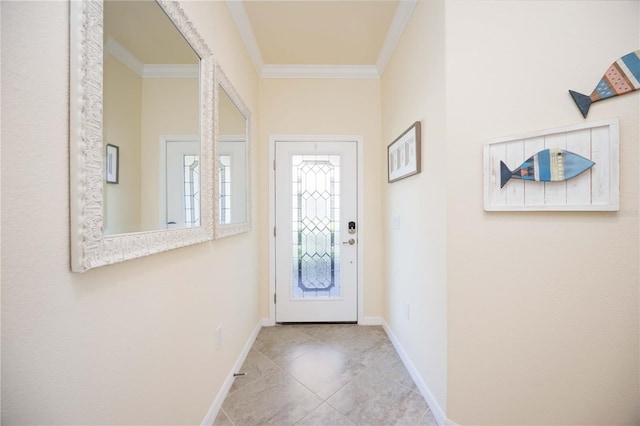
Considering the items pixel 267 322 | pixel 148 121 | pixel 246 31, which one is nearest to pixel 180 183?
pixel 148 121

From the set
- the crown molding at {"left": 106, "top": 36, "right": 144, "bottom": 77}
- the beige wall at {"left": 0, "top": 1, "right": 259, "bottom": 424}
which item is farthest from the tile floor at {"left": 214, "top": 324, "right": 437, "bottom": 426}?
the crown molding at {"left": 106, "top": 36, "right": 144, "bottom": 77}

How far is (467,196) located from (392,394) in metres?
1.41

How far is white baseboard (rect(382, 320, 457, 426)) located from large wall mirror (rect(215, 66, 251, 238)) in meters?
1.66

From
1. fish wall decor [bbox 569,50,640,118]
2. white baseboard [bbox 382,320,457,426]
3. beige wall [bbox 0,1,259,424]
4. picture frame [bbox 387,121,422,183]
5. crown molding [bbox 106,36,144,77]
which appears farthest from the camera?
picture frame [bbox 387,121,422,183]

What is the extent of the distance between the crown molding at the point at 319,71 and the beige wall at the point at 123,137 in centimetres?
214

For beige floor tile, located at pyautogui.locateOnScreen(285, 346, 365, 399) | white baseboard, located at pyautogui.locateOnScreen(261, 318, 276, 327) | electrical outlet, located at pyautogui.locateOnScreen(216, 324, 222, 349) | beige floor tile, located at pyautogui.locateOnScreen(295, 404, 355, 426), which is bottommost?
beige floor tile, located at pyautogui.locateOnScreen(295, 404, 355, 426)

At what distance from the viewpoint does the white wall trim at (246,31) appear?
73.4 inches

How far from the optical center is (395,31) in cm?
215

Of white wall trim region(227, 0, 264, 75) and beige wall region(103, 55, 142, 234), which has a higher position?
white wall trim region(227, 0, 264, 75)

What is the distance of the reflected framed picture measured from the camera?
750 mm

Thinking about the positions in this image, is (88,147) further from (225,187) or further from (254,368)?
(254,368)

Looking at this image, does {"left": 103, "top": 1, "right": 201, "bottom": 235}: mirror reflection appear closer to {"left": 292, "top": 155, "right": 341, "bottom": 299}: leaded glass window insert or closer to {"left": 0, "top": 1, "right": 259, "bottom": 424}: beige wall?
{"left": 0, "top": 1, "right": 259, "bottom": 424}: beige wall

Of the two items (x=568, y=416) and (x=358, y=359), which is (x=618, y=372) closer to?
(x=568, y=416)

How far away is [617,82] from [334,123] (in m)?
2.06
